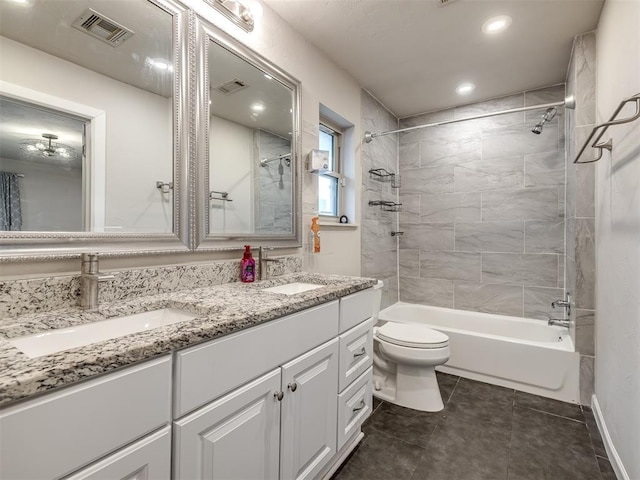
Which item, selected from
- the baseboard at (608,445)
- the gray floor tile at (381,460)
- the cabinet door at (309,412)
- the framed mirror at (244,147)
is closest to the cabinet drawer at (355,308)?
the cabinet door at (309,412)

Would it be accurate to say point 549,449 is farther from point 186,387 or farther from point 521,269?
point 186,387

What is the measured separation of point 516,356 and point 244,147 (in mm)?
2358

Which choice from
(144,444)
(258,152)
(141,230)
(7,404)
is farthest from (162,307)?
(258,152)

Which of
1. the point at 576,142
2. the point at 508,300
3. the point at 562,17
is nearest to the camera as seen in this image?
the point at 562,17

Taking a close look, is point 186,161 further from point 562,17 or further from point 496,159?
point 496,159

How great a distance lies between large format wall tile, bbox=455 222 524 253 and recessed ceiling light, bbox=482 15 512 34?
5.24 ft

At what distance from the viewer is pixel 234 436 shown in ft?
3.01

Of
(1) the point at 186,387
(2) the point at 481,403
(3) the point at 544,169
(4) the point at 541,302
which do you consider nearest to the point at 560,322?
(4) the point at 541,302

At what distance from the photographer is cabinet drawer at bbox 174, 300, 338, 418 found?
79 centimetres

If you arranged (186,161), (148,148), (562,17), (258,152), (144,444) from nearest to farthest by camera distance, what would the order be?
(144,444) < (148,148) < (186,161) < (258,152) < (562,17)

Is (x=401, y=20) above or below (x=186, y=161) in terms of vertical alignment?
above

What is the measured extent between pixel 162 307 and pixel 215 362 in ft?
1.30

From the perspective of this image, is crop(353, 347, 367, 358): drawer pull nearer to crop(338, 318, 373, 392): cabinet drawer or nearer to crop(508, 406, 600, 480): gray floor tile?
crop(338, 318, 373, 392): cabinet drawer

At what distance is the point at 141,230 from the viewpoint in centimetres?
120
